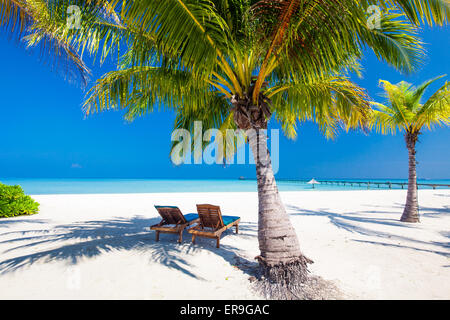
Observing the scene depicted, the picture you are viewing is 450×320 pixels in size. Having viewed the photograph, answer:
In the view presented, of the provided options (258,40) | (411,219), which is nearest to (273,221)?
(258,40)

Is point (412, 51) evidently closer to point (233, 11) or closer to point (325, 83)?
point (325, 83)

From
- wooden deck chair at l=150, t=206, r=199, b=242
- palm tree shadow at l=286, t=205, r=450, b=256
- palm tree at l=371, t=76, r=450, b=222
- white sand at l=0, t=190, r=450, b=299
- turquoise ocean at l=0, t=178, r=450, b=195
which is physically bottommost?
turquoise ocean at l=0, t=178, r=450, b=195

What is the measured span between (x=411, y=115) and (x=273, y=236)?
7.33 metres

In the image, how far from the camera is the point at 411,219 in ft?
25.4

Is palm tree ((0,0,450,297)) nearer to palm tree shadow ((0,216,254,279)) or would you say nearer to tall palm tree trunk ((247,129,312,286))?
tall palm tree trunk ((247,129,312,286))

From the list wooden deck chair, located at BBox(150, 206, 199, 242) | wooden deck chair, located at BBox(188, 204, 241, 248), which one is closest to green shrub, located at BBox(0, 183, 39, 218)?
wooden deck chair, located at BBox(150, 206, 199, 242)

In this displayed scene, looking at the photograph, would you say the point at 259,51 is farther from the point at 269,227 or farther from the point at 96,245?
the point at 96,245

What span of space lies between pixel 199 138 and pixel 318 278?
14.1 ft

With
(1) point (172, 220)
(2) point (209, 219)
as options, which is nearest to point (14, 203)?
(1) point (172, 220)

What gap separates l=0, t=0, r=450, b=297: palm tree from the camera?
2859 mm

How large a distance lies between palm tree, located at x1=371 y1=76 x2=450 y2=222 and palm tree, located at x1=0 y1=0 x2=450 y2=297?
3783mm

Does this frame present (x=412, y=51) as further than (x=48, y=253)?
No

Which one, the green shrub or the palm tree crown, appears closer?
the palm tree crown
